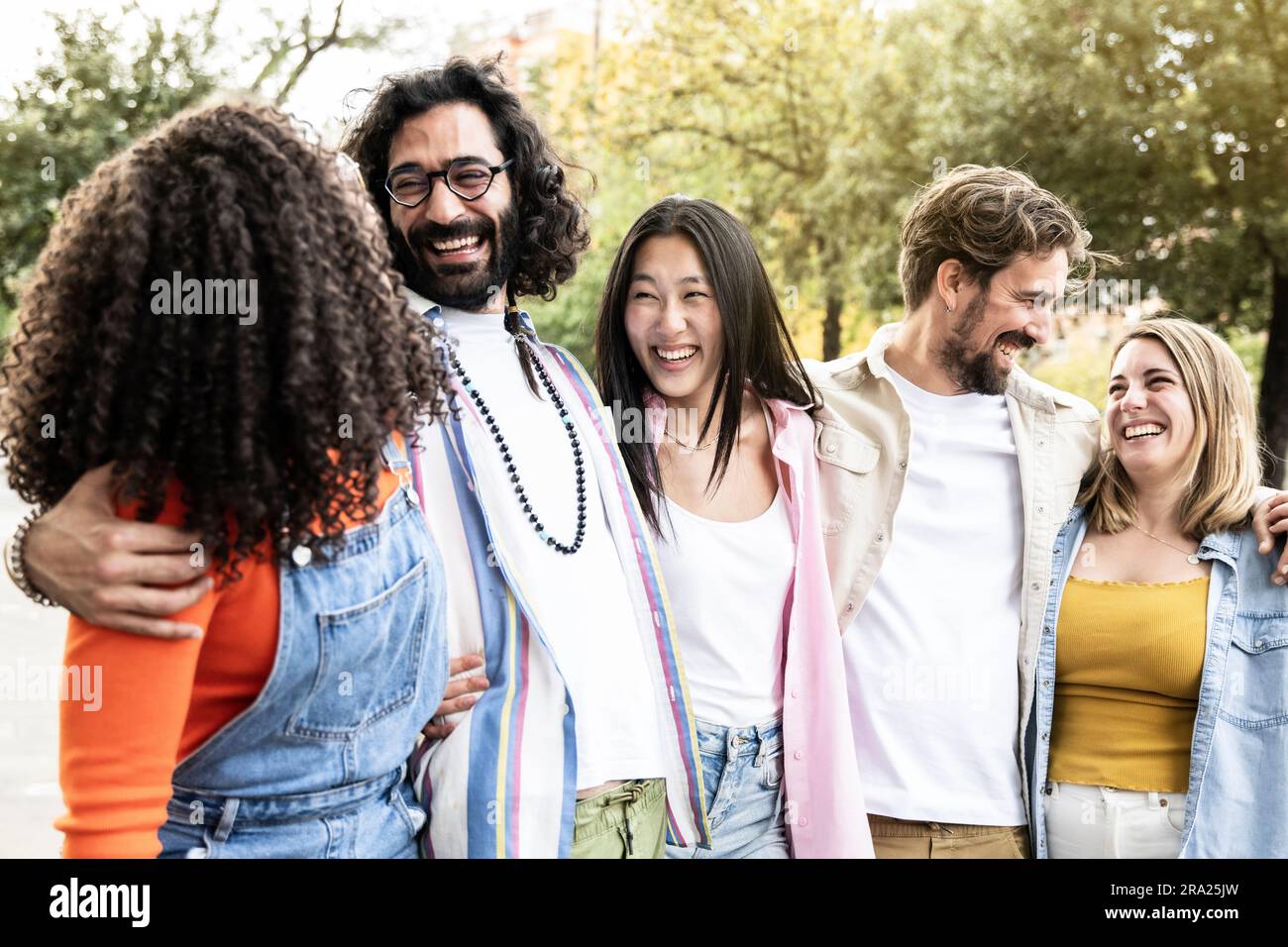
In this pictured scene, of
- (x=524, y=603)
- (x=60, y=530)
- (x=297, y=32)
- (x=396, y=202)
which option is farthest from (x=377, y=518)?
(x=297, y=32)

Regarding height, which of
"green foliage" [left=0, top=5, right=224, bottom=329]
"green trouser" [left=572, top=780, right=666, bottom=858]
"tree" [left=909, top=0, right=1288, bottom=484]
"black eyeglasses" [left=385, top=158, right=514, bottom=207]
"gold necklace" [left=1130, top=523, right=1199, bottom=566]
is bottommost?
"green trouser" [left=572, top=780, right=666, bottom=858]

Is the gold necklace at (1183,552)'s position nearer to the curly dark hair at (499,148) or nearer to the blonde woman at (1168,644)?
the blonde woman at (1168,644)

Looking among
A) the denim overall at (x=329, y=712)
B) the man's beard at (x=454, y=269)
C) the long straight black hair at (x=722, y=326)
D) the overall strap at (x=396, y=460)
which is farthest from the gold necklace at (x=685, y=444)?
the denim overall at (x=329, y=712)

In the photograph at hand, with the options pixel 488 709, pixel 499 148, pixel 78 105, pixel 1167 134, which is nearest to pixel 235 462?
pixel 488 709

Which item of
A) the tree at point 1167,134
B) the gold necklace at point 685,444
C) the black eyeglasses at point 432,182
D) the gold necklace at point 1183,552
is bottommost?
the gold necklace at point 1183,552

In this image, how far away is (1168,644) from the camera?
278 centimetres

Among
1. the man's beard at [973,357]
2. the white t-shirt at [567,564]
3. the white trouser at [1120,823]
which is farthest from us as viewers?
the man's beard at [973,357]

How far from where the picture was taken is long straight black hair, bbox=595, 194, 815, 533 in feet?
9.33

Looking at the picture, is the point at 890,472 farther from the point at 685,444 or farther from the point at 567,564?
the point at 567,564

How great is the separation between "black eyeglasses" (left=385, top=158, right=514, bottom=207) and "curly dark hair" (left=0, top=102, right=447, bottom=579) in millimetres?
928

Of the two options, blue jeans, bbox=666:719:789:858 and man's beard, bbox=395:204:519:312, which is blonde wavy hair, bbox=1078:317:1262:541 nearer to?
blue jeans, bbox=666:719:789:858

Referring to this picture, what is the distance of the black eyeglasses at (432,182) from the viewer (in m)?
2.55

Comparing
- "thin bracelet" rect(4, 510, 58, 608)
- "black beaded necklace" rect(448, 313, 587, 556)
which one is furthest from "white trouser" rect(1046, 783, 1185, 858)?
"thin bracelet" rect(4, 510, 58, 608)
